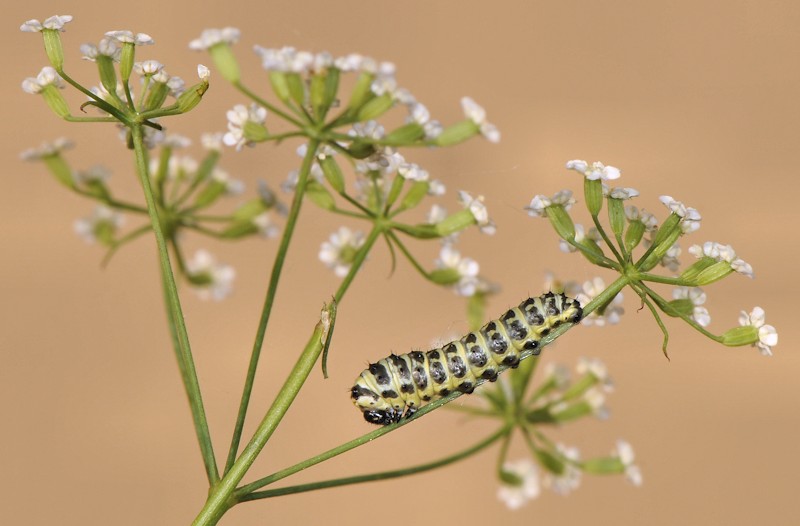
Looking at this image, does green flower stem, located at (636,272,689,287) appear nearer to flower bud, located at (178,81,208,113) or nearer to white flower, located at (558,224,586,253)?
white flower, located at (558,224,586,253)

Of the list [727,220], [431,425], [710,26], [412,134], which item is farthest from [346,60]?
[710,26]

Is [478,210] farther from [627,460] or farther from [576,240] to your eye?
[627,460]

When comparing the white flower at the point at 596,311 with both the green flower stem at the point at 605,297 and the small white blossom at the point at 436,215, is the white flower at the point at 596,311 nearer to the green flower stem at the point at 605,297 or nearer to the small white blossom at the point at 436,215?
the green flower stem at the point at 605,297

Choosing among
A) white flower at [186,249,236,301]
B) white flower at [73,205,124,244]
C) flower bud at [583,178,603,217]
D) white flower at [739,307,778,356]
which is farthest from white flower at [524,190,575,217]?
white flower at [73,205,124,244]

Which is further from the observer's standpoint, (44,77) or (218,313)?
(218,313)

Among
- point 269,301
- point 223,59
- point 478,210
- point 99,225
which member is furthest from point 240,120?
point 99,225

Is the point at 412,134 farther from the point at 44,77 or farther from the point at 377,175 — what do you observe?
the point at 44,77
